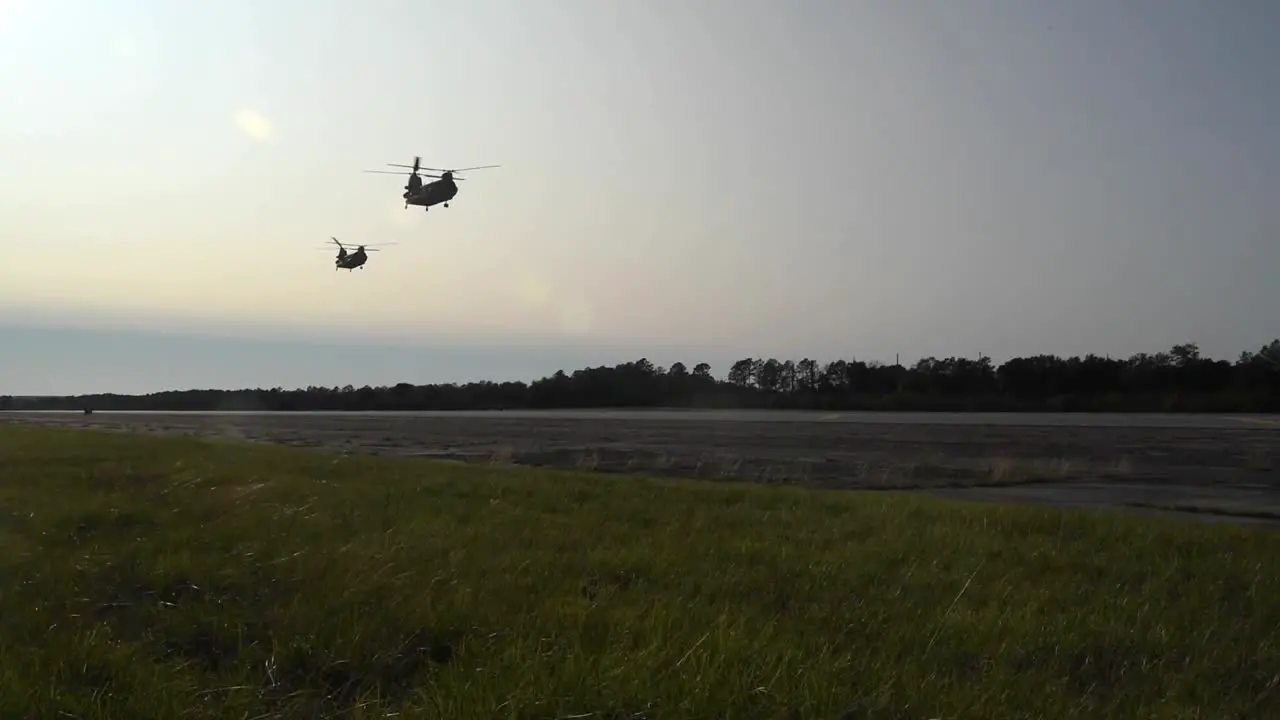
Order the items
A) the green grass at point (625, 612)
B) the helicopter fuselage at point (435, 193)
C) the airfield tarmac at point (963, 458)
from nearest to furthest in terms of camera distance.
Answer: the green grass at point (625, 612)
the airfield tarmac at point (963, 458)
the helicopter fuselage at point (435, 193)

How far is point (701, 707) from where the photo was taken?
16.3 ft

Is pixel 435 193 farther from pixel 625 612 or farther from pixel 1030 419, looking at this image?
pixel 1030 419

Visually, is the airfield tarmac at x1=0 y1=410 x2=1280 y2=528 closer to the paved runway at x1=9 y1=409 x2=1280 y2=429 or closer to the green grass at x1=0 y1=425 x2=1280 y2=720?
the paved runway at x1=9 y1=409 x2=1280 y2=429

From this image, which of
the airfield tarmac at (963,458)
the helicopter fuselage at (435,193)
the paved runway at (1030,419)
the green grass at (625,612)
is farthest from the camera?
the paved runway at (1030,419)

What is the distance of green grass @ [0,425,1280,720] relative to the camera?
17.3 feet

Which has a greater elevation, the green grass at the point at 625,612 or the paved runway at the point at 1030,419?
Answer: the paved runway at the point at 1030,419

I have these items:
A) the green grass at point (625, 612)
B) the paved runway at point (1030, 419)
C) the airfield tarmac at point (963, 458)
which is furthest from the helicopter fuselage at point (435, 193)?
the paved runway at point (1030, 419)

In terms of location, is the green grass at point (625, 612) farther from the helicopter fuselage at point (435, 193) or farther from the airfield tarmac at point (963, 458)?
the helicopter fuselage at point (435, 193)

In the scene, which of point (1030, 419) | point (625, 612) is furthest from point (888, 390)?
point (625, 612)

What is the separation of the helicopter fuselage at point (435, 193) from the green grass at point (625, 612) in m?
23.1

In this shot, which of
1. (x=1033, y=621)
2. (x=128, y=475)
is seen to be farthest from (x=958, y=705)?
(x=128, y=475)

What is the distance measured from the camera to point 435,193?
34719mm

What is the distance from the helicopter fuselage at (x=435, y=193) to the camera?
3452 cm

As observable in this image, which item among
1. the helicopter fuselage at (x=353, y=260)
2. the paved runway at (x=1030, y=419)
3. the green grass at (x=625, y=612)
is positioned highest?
the helicopter fuselage at (x=353, y=260)
